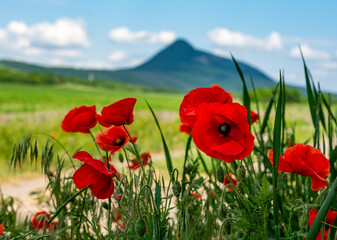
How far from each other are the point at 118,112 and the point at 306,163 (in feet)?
1.60

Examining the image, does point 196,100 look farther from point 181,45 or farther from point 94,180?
point 181,45

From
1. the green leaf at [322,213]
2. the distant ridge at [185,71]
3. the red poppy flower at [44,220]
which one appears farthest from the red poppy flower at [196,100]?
the distant ridge at [185,71]

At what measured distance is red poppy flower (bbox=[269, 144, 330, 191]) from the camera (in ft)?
2.93

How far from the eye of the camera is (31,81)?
4750 cm

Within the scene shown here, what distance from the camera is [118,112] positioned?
928 mm

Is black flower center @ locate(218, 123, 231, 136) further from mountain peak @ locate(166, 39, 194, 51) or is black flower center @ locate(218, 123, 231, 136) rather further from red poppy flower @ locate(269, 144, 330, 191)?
mountain peak @ locate(166, 39, 194, 51)

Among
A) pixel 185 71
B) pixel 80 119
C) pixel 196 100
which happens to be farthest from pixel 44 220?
pixel 185 71

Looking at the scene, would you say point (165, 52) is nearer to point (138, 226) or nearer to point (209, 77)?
point (209, 77)

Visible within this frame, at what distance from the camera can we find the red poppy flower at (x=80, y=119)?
112 cm

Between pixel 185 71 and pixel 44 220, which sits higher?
pixel 185 71

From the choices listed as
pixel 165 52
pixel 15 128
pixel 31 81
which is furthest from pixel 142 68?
pixel 15 128

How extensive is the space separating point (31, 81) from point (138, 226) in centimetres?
5030

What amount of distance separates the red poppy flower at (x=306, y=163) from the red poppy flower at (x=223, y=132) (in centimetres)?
18

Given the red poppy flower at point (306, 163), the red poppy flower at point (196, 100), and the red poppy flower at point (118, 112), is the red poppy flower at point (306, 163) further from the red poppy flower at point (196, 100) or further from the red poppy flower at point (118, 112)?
the red poppy flower at point (118, 112)
